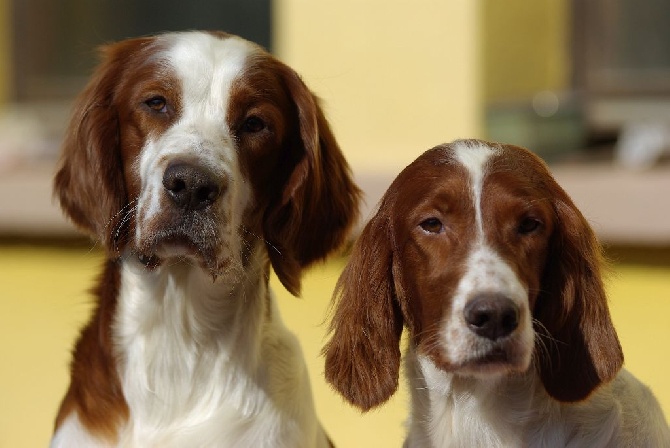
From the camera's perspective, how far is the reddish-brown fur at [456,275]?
3135 mm

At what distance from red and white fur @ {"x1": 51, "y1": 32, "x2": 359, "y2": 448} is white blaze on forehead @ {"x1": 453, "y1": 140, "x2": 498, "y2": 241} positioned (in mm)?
490

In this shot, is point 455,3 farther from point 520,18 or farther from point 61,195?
point 61,195

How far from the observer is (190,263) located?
354cm

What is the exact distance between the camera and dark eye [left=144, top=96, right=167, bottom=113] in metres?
3.46

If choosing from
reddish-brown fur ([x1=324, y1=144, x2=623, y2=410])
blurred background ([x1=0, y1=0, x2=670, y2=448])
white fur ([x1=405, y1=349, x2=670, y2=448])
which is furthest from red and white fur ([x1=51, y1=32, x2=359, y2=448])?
blurred background ([x1=0, y1=0, x2=670, y2=448])

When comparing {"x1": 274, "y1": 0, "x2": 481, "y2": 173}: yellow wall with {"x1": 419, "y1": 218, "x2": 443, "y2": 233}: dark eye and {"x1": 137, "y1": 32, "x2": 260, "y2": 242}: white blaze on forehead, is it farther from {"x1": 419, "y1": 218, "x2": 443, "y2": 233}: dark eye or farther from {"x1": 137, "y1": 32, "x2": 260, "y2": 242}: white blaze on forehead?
{"x1": 419, "y1": 218, "x2": 443, "y2": 233}: dark eye

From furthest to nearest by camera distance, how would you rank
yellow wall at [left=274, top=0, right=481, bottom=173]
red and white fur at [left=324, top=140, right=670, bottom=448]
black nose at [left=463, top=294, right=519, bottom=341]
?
yellow wall at [left=274, top=0, right=481, bottom=173] → red and white fur at [left=324, top=140, right=670, bottom=448] → black nose at [left=463, top=294, right=519, bottom=341]

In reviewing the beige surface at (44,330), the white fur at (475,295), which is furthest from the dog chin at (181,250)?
the beige surface at (44,330)

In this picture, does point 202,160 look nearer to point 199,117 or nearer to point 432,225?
point 199,117

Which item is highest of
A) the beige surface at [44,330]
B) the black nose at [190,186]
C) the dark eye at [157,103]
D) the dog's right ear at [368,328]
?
the dark eye at [157,103]

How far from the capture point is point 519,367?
9.90 feet

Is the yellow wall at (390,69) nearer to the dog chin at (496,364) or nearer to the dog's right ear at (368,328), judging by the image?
the dog's right ear at (368,328)

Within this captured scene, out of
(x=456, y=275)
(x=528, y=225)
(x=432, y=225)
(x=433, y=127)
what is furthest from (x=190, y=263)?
(x=433, y=127)

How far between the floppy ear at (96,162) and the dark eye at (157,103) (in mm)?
142
